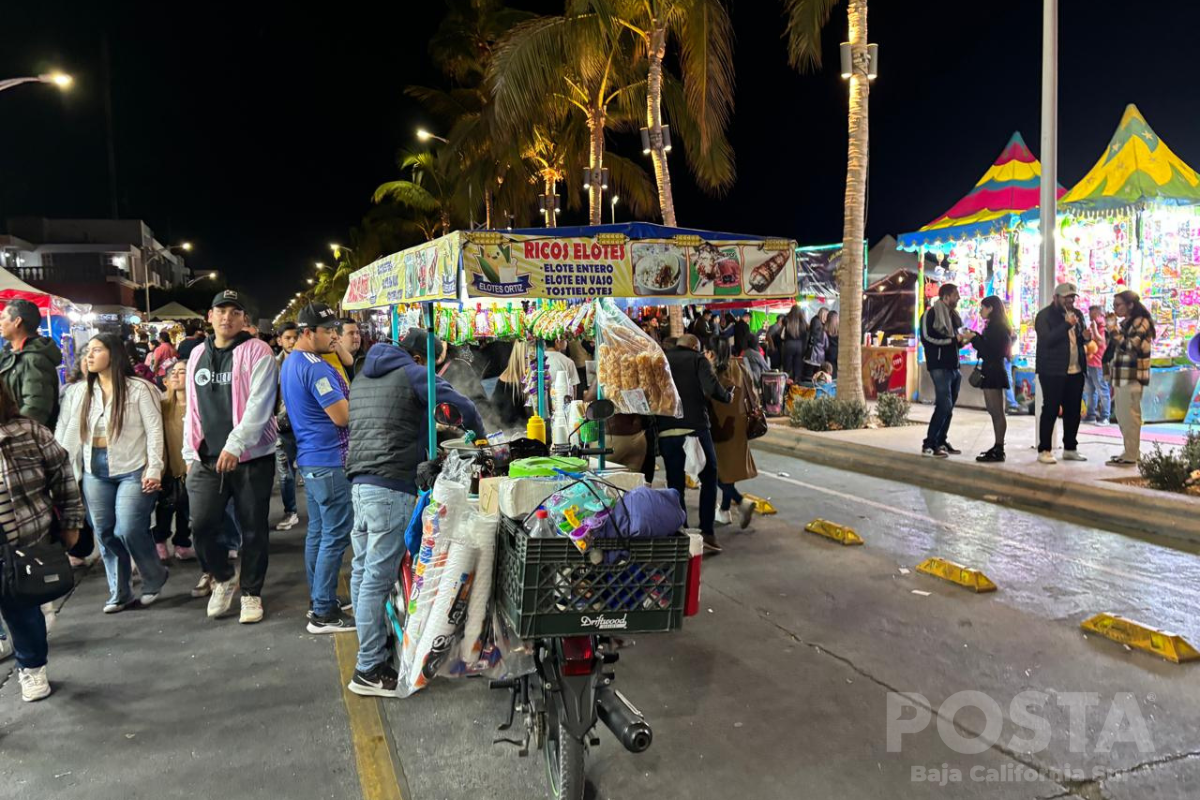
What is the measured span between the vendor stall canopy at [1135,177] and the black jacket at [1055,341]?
499 cm

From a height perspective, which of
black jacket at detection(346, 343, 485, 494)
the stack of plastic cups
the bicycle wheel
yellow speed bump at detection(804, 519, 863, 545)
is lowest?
yellow speed bump at detection(804, 519, 863, 545)

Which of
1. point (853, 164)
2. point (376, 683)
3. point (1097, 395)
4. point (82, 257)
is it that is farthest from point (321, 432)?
point (82, 257)

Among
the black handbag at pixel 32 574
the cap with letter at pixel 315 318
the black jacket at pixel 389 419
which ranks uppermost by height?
the cap with letter at pixel 315 318

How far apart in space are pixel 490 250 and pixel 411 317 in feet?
19.4

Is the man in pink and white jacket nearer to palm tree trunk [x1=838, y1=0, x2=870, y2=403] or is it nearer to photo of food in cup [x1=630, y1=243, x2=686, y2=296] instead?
photo of food in cup [x1=630, y1=243, x2=686, y2=296]

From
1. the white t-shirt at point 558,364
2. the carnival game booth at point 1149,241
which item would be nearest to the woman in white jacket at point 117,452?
the white t-shirt at point 558,364

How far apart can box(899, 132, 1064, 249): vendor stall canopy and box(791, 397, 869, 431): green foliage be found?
464 cm

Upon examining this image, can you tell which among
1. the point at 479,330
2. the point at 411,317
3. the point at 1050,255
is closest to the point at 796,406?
the point at 1050,255

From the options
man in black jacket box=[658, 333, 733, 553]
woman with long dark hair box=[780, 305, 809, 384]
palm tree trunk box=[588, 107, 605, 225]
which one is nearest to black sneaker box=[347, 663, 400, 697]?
man in black jacket box=[658, 333, 733, 553]

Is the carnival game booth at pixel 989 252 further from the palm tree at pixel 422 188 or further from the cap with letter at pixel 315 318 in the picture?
the palm tree at pixel 422 188

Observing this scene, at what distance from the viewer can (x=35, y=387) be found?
5.96 m

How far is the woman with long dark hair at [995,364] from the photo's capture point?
9.95 meters

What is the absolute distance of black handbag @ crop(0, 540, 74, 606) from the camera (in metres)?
3.96

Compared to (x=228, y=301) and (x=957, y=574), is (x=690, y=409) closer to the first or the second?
(x=957, y=574)
